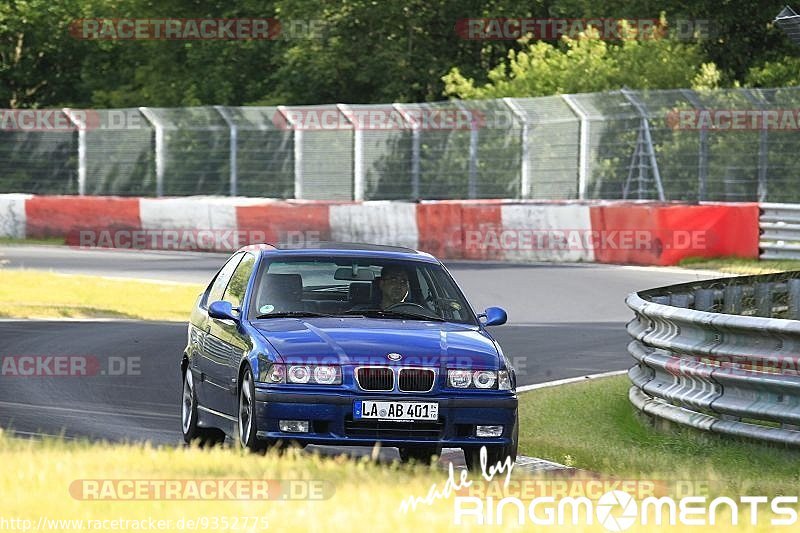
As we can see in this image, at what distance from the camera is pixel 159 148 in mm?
38781

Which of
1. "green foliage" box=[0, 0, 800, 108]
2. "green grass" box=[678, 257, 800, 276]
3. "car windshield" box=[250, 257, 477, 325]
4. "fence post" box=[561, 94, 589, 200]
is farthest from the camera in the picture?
"green foliage" box=[0, 0, 800, 108]

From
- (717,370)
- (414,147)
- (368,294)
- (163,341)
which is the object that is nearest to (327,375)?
(368,294)

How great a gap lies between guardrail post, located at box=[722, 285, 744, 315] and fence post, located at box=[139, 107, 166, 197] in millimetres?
24347

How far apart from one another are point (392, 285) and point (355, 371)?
1.50 meters

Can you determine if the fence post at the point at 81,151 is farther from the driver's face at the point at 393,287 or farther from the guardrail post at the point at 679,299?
the driver's face at the point at 393,287

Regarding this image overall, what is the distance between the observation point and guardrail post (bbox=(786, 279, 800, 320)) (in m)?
16.7

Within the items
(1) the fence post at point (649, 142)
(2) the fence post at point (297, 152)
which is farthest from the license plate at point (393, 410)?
(2) the fence post at point (297, 152)

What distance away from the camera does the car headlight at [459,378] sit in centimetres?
1029

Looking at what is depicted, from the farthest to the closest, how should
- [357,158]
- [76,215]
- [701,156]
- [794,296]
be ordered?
[76,215]
[357,158]
[701,156]
[794,296]

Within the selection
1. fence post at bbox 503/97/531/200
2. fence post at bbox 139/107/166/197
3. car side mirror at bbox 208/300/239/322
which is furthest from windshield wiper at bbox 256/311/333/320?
fence post at bbox 139/107/166/197

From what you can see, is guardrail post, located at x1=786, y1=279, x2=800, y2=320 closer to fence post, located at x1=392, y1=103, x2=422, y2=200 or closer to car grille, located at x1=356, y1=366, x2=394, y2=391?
car grille, located at x1=356, y1=366, x2=394, y2=391

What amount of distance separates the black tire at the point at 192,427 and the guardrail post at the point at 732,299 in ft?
17.4

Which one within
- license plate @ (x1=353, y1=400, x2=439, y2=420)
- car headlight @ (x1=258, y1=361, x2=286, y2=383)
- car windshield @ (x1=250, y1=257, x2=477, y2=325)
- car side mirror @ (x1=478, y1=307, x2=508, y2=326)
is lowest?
license plate @ (x1=353, y1=400, x2=439, y2=420)

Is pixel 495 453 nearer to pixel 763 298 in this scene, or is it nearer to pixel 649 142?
pixel 763 298
